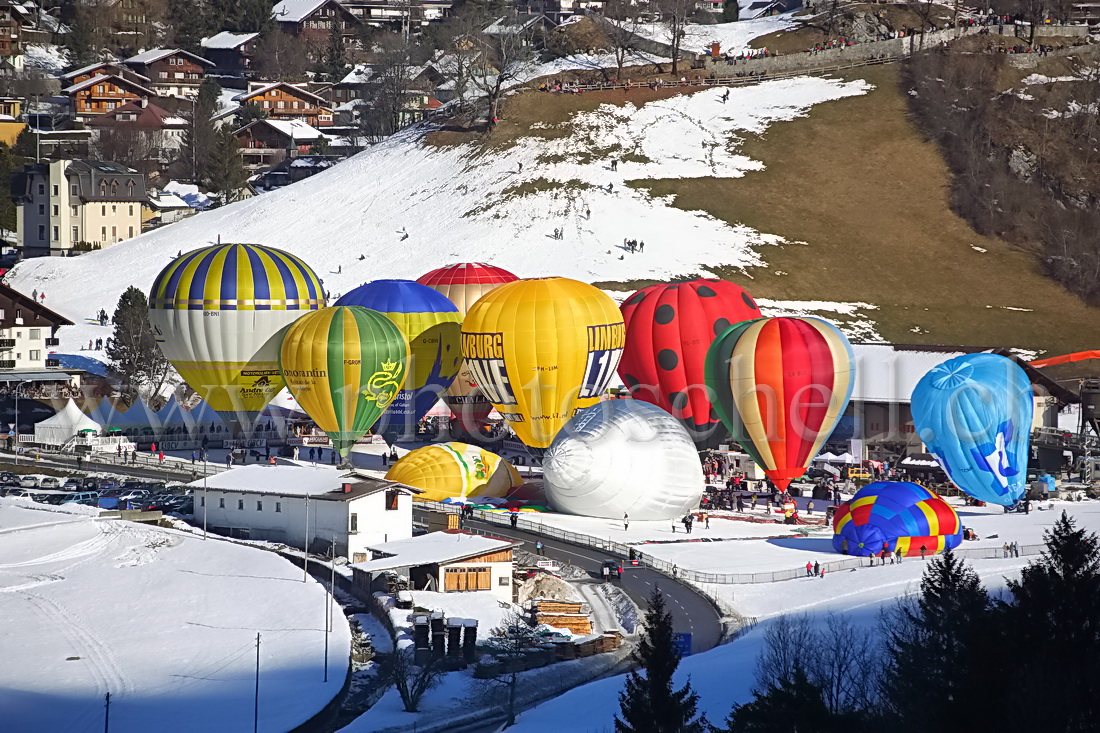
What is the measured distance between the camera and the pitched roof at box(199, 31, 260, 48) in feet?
517

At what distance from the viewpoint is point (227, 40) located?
15862cm

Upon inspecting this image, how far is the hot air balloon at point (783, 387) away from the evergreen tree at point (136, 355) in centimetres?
2680

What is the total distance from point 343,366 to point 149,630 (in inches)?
677

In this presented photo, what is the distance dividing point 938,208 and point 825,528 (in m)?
49.8

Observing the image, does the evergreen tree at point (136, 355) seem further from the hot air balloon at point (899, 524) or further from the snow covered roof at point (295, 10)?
the snow covered roof at point (295, 10)

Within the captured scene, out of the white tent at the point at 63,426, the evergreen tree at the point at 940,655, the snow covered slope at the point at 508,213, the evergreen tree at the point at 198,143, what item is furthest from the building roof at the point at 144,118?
the evergreen tree at the point at 940,655

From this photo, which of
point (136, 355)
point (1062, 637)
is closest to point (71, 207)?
point (136, 355)

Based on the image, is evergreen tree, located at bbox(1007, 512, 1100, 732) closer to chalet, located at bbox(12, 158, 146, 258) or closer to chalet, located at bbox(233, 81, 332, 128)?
chalet, located at bbox(12, 158, 146, 258)

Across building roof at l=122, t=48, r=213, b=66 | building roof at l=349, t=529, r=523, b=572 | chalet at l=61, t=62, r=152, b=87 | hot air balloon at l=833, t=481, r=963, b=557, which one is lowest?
building roof at l=349, t=529, r=523, b=572

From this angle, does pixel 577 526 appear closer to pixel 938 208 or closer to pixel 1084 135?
pixel 938 208

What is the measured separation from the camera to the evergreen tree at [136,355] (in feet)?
229

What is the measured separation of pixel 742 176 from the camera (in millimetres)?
96062

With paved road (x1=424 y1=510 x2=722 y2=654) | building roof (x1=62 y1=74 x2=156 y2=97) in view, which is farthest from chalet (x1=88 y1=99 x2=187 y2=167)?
paved road (x1=424 y1=510 x2=722 y2=654)

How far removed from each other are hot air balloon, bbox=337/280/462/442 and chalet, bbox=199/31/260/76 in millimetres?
101368
